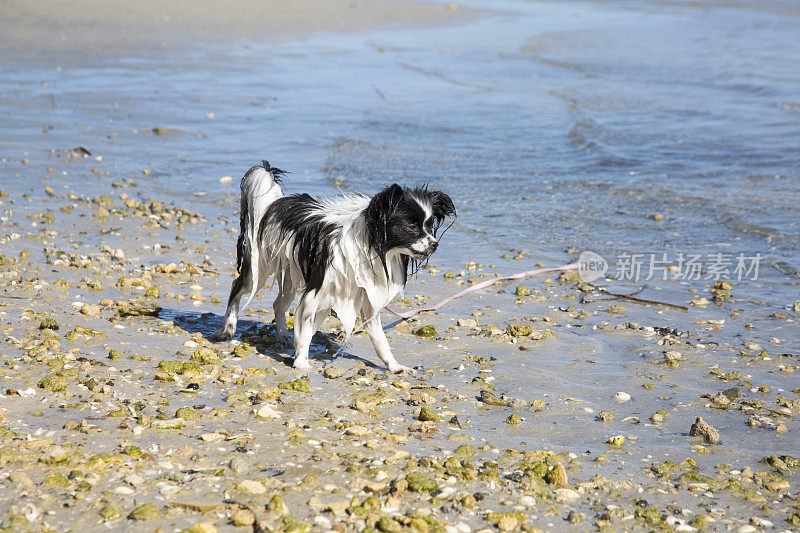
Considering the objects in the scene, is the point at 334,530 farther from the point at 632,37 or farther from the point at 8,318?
the point at 632,37

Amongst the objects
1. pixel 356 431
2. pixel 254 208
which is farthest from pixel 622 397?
pixel 254 208

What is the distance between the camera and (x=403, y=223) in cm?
475

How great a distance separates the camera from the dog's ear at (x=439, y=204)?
→ 15.9 feet

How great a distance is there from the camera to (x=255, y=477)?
3.67 meters

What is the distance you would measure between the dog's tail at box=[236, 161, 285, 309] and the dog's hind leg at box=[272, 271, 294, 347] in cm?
20

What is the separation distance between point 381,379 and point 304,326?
0.61 metres

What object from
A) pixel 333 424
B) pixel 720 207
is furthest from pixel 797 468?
pixel 720 207

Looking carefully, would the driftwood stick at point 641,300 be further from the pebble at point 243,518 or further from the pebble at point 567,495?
the pebble at point 243,518

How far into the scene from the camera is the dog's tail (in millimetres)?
5445

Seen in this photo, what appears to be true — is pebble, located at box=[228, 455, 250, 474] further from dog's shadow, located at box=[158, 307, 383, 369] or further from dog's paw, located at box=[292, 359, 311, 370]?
dog's shadow, located at box=[158, 307, 383, 369]

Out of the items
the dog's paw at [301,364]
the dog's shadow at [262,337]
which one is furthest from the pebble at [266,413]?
the dog's shadow at [262,337]

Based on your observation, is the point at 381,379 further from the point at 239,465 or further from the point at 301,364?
the point at 239,465

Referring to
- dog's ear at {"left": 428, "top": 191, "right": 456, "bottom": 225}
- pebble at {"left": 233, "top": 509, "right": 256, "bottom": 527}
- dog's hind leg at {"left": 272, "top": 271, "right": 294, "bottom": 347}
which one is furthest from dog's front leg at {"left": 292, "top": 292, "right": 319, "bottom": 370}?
pebble at {"left": 233, "top": 509, "right": 256, "bottom": 527}

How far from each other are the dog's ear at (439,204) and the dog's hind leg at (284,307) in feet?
4.18
